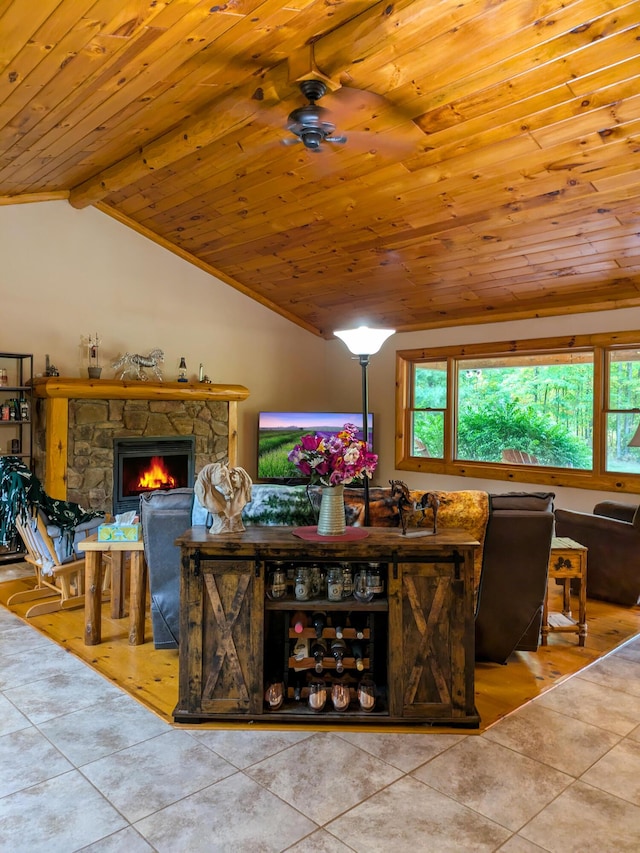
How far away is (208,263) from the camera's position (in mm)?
6883

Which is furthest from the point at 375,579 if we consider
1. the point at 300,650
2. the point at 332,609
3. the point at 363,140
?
the point at 363,140

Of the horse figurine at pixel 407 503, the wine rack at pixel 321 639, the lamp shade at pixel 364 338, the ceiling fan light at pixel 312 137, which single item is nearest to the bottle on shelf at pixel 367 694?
the wine rack at pixel 321 639

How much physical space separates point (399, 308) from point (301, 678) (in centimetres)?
470

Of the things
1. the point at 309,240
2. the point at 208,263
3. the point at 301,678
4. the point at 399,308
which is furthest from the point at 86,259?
the point at 301,678

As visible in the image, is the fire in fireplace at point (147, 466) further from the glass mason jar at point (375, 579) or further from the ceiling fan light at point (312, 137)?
the ceiling fan light at point (312, 137)

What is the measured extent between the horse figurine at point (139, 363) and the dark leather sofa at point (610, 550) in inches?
163

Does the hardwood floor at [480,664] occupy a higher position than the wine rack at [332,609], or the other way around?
the wine rack at [332,609]

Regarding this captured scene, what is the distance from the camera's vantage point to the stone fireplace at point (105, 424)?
18.3 ft

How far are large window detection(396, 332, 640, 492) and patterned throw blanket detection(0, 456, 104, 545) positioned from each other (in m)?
4.12

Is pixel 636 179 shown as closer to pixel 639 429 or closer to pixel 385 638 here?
pixel 639 429

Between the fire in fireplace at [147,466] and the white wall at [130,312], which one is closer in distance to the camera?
the white wall at [130,312]

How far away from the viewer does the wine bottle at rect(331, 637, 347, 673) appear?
2.82m

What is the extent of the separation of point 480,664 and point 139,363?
4.43m

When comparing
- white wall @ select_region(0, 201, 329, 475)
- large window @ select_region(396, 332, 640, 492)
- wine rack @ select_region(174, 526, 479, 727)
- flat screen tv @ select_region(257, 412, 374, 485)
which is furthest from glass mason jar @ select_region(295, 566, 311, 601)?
flat screen tv @ select_region(257, 412, 374, 485)
